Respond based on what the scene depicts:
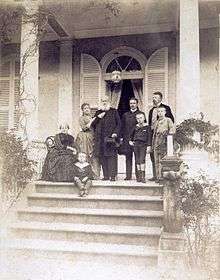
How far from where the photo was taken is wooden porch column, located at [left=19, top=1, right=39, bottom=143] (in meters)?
6.08

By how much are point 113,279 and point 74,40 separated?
5.70m

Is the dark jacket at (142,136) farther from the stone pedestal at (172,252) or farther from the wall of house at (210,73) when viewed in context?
the wall of house at (210,73)

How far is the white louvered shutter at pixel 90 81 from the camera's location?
26.7ft

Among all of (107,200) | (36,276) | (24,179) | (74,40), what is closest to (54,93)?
(74,40)

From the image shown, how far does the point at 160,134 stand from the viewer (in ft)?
18.8

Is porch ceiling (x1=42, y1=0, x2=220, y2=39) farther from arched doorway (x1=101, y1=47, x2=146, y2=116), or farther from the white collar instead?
the white collar

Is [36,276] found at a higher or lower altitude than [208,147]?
lower

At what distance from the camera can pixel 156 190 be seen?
17.2 ft

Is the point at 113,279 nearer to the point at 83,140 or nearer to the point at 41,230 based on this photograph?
the point at 41,230

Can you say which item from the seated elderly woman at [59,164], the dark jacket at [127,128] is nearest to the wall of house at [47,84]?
the seated elderly woman at [59,164]

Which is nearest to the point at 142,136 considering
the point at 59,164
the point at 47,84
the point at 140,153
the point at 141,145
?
the point at 141,145

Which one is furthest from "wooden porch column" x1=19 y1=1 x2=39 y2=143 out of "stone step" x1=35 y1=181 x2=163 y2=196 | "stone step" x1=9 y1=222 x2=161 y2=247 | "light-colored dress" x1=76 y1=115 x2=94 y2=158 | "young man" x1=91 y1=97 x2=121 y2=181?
"stone step" x1=9 y1=222 x2=161 y2=247

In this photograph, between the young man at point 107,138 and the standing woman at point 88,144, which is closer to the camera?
the young man at point 107,138

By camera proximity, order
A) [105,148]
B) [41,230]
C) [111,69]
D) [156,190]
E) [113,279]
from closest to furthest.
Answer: [113,279] < [41,230] < [156,190] < [105,148] < [111,69]
